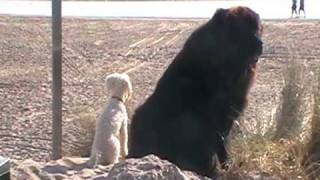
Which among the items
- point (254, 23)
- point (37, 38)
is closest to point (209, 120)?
point (254, 23)

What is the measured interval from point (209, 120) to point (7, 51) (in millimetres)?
11284

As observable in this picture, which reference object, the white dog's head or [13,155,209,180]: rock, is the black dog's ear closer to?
the white dog's head

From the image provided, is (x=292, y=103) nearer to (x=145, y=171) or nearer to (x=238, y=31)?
(x=238, y=31)

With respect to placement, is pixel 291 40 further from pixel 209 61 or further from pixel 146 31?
pixel 209 61

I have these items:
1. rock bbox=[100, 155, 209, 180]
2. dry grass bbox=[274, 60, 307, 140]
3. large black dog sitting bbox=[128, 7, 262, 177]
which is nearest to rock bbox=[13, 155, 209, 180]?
rock bbox=[100, 155, 209, 180]

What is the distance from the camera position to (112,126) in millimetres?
6582

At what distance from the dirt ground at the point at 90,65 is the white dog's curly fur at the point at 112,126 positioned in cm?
111

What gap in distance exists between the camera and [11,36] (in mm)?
19484

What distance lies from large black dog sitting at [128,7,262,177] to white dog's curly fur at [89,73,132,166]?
128 mm

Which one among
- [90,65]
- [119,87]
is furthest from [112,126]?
[90,65]

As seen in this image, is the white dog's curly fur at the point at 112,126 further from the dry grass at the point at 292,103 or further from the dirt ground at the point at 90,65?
the dry grass at the point at 292,103

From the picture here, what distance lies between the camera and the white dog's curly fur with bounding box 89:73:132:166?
6.57 metres

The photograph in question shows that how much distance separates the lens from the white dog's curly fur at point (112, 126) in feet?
21.6

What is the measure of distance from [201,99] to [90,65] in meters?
9.09
